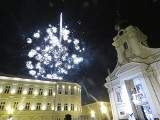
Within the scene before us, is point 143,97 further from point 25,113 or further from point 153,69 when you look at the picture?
point 25,113

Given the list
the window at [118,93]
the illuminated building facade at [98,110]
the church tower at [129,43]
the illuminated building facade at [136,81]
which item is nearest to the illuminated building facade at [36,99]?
the illuminated building facade at [98,110]

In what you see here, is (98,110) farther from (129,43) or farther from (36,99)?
(129,43)

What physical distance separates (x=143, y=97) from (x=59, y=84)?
75.1ft

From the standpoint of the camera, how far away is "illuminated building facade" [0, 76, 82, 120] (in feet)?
96.6

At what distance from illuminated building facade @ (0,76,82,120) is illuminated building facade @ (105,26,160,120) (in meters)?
13.7

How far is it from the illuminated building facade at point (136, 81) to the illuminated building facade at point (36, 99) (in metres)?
13.7

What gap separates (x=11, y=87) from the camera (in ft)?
102

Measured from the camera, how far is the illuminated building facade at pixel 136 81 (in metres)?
20.2

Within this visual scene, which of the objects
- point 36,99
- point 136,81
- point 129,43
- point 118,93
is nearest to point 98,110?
point 118,93

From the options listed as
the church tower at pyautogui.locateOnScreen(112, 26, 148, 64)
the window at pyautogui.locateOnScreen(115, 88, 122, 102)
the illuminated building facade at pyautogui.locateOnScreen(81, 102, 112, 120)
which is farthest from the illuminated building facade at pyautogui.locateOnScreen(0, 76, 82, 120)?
the church tower at pyautogui.locateOnScreen(112, 26, 148, 64)

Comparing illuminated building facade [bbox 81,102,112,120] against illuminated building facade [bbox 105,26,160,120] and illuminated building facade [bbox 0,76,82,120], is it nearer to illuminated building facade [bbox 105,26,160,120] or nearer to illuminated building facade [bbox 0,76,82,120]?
illuminated building facade [bbox 0,76,82,120]

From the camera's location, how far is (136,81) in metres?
23.2

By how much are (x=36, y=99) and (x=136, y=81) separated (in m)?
23.6

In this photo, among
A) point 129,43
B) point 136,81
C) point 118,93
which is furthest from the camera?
point 129,43
